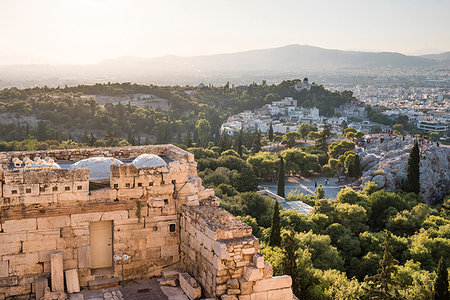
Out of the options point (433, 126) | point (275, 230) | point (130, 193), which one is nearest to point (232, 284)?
point (130, 193)

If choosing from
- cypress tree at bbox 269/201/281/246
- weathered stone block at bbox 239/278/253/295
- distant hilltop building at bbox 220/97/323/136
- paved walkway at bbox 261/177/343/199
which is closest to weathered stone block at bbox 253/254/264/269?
weathered stone block at bbox 239/278/253/295

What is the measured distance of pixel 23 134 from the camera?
61438 mm

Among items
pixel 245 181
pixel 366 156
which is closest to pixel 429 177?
pixel 366 156

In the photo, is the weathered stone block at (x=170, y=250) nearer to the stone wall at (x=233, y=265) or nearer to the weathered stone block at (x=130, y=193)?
the stone wall at (x=233, y=265)

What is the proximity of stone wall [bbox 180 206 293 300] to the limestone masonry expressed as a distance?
2 centimetres

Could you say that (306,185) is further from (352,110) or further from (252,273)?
(352,110)

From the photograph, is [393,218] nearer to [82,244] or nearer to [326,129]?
[82,244]

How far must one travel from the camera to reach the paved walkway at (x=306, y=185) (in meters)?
45.9

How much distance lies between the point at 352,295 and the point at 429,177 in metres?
32.6

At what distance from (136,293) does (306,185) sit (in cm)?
4138

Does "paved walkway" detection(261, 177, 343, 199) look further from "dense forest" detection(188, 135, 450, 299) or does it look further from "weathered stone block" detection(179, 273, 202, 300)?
"weathered stone block" detection(179, 273, 202, 300)

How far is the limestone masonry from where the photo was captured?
8508 millimetres

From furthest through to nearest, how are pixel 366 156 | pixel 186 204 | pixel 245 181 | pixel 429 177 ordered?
1. pixel 366 156
2. pixel 429 177
3. pixel 245 181
4. pixel 186 204

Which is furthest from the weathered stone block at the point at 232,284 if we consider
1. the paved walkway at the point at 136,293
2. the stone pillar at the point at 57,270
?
the stone pillar at the point at 57,270
